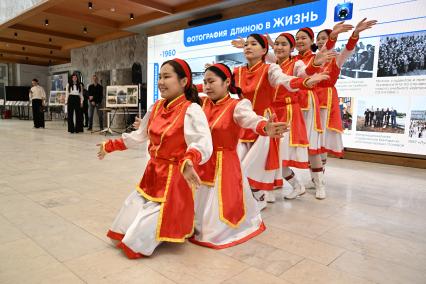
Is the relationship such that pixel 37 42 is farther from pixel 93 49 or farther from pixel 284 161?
pixel 284 161

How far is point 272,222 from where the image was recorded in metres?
2.44

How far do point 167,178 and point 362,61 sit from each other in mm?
4700

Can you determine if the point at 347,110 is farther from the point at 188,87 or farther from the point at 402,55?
the point at 188,87

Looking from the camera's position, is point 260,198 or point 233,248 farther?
point 260,198

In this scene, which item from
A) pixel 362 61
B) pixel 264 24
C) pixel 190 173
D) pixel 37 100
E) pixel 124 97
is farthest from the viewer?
pixel 37 100

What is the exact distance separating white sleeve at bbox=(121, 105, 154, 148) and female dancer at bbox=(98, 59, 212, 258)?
10 centimetres

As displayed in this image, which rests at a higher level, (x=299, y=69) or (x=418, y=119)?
(x=299, y=69)

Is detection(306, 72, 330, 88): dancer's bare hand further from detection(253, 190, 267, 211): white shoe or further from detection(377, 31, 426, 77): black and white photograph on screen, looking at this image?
detection(377, 31, 426, 77): black and white photograph on screen

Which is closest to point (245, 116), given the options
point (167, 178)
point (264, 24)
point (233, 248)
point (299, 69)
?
point (167, 178)

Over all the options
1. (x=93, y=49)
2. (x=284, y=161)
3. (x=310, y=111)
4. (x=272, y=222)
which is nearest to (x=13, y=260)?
(x=272, y=222)

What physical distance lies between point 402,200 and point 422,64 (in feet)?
8.66

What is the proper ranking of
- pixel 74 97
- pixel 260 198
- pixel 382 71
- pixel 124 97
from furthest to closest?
pixel 124 97, pixel 74 97, pixel 382 71, pixel 260 198

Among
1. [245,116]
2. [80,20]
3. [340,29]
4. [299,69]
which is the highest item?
[80,20]

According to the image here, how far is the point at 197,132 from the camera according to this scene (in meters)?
1.73
